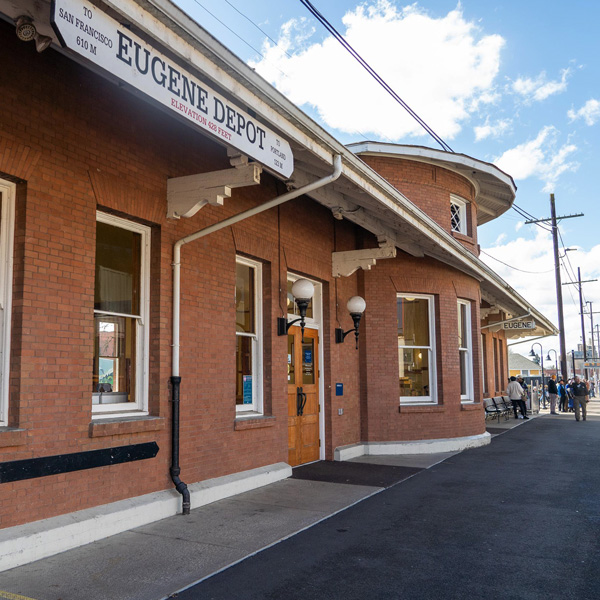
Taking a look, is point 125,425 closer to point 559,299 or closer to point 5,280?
point 5,280

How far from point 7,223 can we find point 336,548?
4.11 metres

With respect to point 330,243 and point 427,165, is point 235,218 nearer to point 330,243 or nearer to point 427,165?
point 330,243

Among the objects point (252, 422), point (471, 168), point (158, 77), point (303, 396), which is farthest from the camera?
point (471, 168)

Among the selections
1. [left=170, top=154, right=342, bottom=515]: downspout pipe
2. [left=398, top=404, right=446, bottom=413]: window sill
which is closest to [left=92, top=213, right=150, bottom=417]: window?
[left=170, top=154, right=342, bottom=515]: downspout pipe

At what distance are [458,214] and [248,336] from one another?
25.6 feet

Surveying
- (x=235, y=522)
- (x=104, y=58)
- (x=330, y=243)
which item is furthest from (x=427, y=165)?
(x=104, y=58)

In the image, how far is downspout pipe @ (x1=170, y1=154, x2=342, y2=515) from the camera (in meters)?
6.53

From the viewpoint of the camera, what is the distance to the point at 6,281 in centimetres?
518

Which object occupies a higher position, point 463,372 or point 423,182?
point 423,182

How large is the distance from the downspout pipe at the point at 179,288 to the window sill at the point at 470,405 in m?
7.44

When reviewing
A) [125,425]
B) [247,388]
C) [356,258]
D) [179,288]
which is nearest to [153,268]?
[179,288]

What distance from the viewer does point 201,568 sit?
486 centimetres

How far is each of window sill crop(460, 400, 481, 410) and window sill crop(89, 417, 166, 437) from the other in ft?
25.7

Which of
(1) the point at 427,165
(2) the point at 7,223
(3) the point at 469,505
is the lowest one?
(3) the point at 469,505
